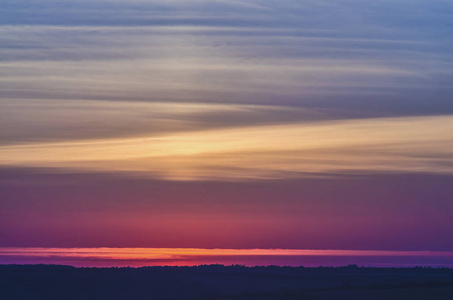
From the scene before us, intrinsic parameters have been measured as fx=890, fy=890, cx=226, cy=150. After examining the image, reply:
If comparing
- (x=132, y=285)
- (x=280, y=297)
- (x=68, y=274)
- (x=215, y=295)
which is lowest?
(x=280, y=297)

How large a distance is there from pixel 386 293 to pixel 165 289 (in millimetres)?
25149

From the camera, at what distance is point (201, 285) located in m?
96.4

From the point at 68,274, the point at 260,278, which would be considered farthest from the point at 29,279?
the point at 260,278

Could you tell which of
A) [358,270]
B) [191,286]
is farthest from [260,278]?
[358,270]

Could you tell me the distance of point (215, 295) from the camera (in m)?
85.3

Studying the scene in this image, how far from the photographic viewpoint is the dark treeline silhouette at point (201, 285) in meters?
79.6

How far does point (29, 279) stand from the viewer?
4008 inches

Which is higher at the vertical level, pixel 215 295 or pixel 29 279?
pixel 29 279

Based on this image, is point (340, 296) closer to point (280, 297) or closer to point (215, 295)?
point (280, 297)

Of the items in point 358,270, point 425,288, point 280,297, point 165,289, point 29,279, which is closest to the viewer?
point 280,297

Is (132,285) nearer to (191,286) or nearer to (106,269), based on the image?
(191,286)

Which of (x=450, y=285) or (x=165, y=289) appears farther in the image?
(x=165, y=289)

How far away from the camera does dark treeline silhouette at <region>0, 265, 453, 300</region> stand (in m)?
79.6

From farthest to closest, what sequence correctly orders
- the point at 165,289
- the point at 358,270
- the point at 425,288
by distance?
the point at 358,270 < the point at 165,289 < the point at 425,288
